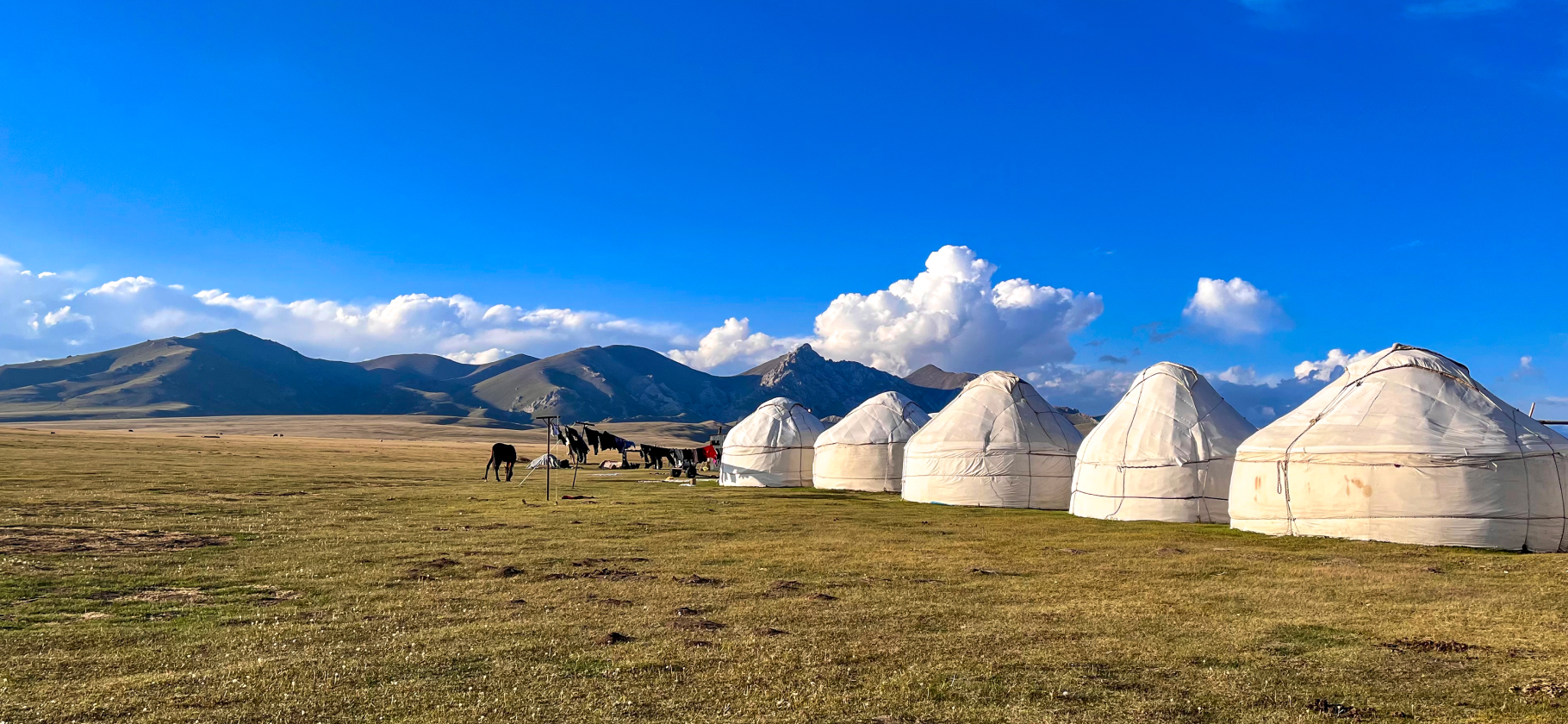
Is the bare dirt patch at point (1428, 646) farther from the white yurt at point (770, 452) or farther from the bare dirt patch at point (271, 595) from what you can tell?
the white yurt at point (770, 452)

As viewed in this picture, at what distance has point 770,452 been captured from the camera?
3812cm

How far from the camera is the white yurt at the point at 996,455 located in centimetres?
2759

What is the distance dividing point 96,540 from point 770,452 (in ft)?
84.1

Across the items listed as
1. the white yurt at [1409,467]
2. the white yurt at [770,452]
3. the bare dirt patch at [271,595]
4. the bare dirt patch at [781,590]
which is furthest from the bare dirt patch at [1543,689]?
the white yurt at [770,452]

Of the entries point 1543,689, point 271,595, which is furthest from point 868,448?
point 1543,689

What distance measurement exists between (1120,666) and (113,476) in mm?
33484

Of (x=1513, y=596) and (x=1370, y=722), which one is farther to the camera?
(x=1513, y=596)

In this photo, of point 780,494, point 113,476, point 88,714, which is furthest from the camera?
point 780,494

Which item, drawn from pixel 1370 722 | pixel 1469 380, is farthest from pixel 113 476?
pixel 1469 380

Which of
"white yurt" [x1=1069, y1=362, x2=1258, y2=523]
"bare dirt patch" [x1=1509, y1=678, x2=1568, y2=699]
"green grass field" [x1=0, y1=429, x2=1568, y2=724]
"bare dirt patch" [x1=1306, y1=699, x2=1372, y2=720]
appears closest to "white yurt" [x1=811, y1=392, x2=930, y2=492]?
"white yurt" [x1=1069, y1=362, x2=1258, y2=523]

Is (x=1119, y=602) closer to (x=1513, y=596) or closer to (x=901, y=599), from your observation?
(x=901, y=599)

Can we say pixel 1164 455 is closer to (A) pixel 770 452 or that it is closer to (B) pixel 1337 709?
(B) pixel 1337 709

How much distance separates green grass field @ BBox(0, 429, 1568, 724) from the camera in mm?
6672

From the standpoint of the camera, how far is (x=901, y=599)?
11.1 m
